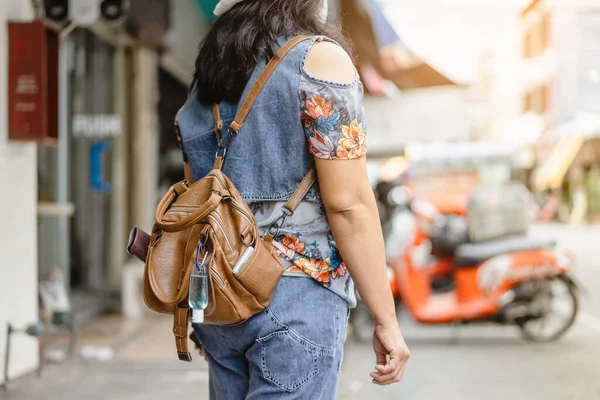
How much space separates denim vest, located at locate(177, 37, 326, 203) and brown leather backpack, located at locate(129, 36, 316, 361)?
6 cm

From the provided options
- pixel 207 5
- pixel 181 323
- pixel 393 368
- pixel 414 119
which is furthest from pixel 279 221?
pixel 414 119

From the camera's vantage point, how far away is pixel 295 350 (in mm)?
1557

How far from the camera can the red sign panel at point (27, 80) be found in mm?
4953

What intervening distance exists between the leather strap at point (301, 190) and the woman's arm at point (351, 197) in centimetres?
5

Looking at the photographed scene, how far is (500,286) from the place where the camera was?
21.2ft

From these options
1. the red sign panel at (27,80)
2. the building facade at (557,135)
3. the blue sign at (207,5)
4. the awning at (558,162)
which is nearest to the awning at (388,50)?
the blue sign at (207,5)

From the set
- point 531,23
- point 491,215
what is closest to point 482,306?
point 491,215

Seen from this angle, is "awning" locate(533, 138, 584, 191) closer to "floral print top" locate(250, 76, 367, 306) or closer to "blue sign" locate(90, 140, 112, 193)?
"blue sign" locate(90, 140, 112, 193)

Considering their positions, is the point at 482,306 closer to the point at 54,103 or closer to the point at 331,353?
the point at 54,103

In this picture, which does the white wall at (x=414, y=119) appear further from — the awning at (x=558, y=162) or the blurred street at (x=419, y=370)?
the awning at (x=558, y=162)

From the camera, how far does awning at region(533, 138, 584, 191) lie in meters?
31.5

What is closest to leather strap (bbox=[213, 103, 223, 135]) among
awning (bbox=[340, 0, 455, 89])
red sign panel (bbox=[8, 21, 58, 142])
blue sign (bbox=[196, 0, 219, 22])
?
red sign panel (bbox=[8, 21, 58, 142])

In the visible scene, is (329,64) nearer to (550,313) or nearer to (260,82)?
(260,82)

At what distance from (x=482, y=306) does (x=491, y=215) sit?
89 centimetres
